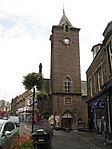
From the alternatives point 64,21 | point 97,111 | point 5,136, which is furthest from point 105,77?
point 64,21

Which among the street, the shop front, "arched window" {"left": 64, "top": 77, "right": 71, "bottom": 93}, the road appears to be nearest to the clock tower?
"arched window" {"left": 64, "top": 77, "right": 71, "bottom": 93}

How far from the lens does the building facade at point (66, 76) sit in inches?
1714

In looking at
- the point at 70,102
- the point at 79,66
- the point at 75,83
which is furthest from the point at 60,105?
the point at 79,66

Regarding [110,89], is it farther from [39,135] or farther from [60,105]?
[60,105]

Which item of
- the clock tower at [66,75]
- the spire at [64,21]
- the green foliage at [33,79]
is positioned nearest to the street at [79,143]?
the green foliage at [33,79]

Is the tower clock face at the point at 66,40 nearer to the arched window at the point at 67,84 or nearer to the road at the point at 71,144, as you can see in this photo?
the arched window at the point at 67,84

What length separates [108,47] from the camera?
21188 millimetres

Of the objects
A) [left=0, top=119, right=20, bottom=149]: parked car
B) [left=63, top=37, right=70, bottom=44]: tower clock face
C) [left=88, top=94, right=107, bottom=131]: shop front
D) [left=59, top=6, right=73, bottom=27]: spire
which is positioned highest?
[left=59, top=6, right=73, bottom=27]: spire

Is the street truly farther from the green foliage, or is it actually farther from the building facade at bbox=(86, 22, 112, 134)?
the green foliage

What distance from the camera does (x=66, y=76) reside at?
149 ft

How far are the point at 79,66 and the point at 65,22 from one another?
33.6 feet

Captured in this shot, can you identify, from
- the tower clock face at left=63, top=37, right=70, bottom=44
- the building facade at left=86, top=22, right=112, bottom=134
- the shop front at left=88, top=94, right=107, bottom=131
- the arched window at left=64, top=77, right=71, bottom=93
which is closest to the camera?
the building facade at left=86, top=22, right=112, bottom=134

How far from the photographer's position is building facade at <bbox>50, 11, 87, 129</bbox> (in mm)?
43531

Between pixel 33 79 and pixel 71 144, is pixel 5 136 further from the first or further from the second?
pixel 33 79
